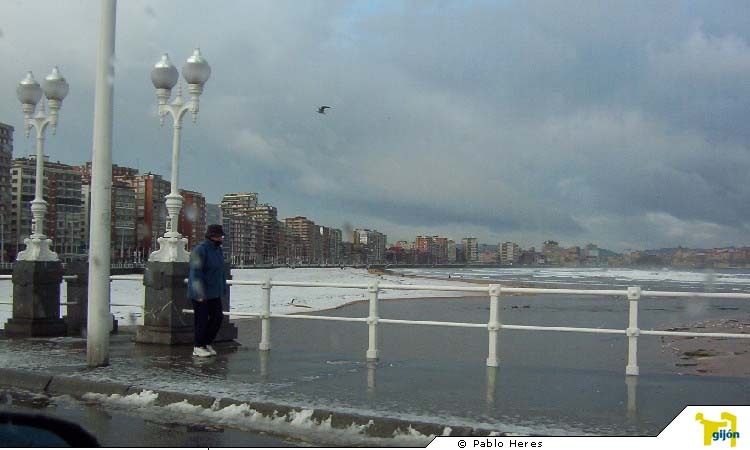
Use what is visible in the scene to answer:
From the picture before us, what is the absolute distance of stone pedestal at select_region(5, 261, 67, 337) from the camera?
12852mm

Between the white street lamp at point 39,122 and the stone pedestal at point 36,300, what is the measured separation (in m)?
0.22

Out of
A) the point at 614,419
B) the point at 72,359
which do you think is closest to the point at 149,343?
the point at 72,359

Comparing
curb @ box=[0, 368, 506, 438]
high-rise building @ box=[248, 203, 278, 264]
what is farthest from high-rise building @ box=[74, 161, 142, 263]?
curb @ box=[0, 368, 506, 438]

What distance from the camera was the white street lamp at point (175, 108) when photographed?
11344 millimetres

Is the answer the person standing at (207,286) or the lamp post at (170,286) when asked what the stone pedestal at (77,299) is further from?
the person standing at (207,286)

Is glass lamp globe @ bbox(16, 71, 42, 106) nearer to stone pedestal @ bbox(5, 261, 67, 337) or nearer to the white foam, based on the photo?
stone pedestal @ bbox(5, 261, 67, 337)

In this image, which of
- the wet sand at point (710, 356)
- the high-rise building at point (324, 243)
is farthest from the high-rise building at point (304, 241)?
the wet sand at point (710, 356)

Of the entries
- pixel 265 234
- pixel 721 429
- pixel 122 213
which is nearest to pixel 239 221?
pixel 122 213

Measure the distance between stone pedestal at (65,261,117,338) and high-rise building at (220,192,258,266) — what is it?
2523mm

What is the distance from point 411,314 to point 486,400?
22.2 meters

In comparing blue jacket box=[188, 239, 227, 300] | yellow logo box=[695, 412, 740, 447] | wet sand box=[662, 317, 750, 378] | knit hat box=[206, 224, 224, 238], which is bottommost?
wet sand box=[662, 317, 750, 378]

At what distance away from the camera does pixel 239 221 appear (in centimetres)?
5256

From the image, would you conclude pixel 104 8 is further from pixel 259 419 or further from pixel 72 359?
pixel 259 419

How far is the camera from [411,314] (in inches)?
1151
